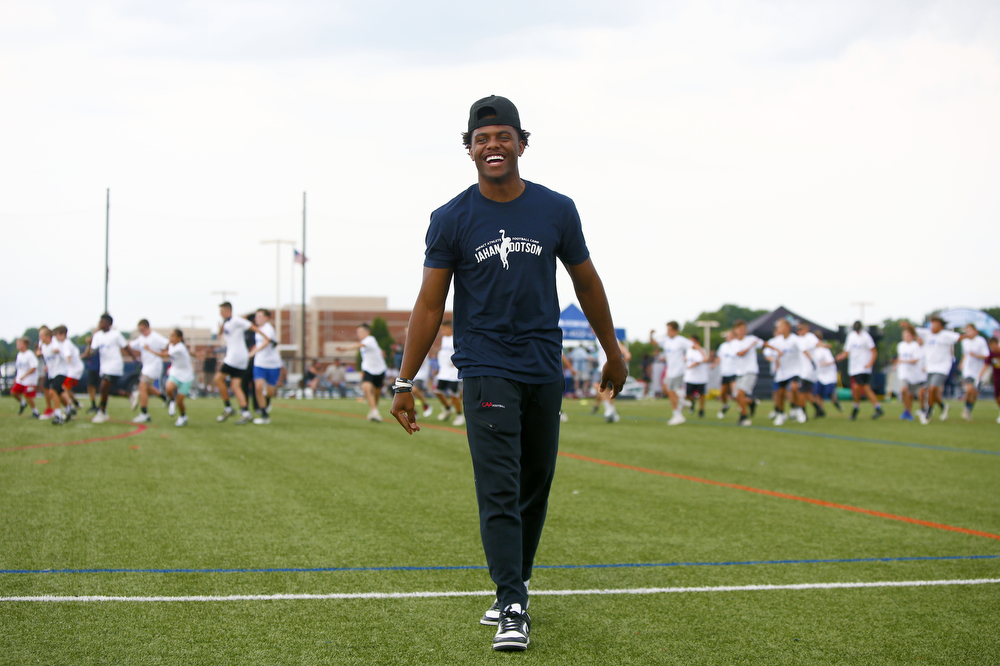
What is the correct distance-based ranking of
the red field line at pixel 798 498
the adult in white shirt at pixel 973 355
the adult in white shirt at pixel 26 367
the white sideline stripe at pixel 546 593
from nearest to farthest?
the white sideline stripe at pixel 546 593
the red field line at pixel 798 498
the adult in white shirt at pixel 26 367
the adult in white shirt at pixel 973 355

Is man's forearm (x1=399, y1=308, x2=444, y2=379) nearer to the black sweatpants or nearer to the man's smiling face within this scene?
the black sweatpants

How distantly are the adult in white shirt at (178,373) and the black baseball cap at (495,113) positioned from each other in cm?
1264

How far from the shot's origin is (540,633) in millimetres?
3682

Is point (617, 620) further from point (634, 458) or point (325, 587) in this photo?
point (634, 458)

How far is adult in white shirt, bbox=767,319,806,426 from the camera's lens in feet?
57.5

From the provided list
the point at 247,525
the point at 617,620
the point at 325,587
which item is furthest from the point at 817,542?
the point at 247,525

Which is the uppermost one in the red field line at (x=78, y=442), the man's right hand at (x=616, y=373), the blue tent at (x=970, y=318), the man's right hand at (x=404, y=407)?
the blue tent at (x=970, y=318)

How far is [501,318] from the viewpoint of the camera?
3631 millimetres

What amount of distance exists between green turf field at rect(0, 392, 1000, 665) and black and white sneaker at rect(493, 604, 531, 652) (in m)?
0.04

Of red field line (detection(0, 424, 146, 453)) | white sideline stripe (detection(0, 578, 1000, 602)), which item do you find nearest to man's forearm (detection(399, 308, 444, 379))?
white sideline stripe (detection(0, 578, 1000, 602))

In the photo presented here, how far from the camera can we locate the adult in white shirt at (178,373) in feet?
49.8

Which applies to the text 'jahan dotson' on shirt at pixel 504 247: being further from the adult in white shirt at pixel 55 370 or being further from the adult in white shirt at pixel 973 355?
the adult in white shirt at pixel 973 355

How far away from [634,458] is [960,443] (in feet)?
18.1

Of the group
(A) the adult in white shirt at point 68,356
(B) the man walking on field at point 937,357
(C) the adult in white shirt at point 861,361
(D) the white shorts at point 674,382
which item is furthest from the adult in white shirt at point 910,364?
(A) the adult in white shirt at point 68,356
